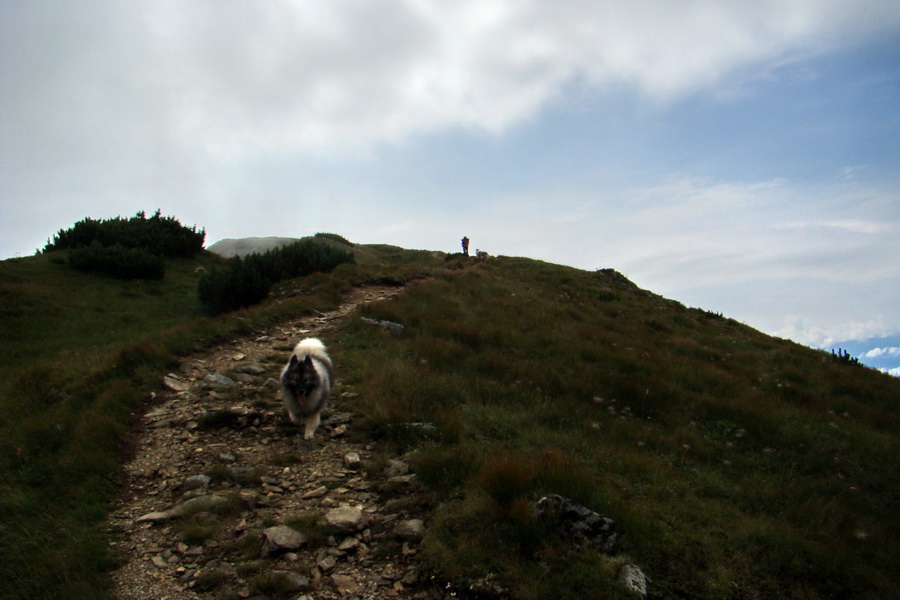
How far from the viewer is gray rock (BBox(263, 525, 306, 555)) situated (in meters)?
5.21

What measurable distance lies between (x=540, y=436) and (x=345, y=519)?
3553 millimetres

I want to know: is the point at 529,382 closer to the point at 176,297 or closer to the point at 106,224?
the point at 176,297

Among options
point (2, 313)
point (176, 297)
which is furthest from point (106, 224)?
point (2, 313)

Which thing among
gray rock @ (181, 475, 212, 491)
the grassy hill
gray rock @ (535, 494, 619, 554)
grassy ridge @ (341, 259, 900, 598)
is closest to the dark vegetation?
the grassy hill

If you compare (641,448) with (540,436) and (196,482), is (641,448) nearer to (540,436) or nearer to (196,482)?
(540,436)

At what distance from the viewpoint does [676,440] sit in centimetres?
895

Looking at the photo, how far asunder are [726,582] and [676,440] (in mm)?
4281

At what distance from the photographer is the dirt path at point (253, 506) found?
4.86 meters

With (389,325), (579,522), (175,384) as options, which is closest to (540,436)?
(579,522)

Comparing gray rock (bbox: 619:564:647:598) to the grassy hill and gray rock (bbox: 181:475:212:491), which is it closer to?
the grassy hill

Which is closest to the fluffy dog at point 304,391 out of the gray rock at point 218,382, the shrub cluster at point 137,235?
the gray rock at point 218,382

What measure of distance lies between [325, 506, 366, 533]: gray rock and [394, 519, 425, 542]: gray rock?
472 millimetres

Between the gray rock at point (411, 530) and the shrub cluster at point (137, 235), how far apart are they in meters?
22.3

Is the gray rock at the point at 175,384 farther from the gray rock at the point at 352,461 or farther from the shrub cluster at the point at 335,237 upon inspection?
the shrub cluster at the point at 335,237
